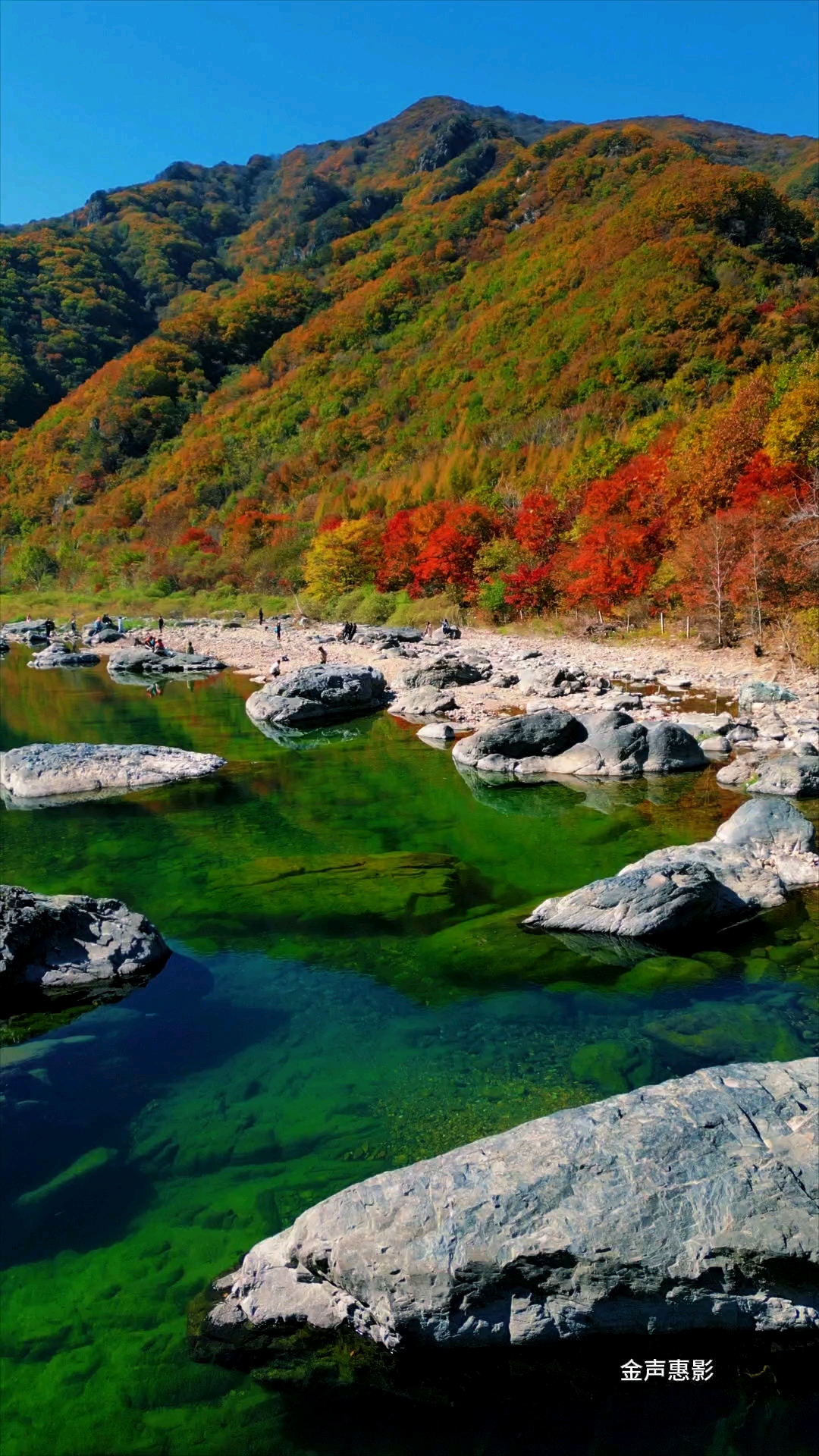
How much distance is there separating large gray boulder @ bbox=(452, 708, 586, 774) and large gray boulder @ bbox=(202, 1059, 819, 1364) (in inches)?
451

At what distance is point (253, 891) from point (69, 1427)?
6.55 m

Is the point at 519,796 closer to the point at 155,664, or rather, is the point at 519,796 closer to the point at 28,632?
the point at 155,664

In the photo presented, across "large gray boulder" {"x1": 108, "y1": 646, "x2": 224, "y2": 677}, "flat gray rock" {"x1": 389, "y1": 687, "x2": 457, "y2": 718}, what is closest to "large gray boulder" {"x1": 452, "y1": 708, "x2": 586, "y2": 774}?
"flat gray rock" {"x1": 389, "y1": 687, "x2": 457, "y2": 718}

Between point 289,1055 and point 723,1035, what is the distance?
12.2ft

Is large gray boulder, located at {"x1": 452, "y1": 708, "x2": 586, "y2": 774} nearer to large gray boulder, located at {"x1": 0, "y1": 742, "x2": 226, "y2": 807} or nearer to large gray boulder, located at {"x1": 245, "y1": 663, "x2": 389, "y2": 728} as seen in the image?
large gray boulder, located at {"x1": 0, "y1": 742, "x2": 226, "y2": 807}

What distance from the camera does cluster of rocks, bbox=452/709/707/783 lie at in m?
14.6

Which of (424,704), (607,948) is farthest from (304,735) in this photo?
(607,948)

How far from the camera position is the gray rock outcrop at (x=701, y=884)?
27.3 feet

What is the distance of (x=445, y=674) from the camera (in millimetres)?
23922

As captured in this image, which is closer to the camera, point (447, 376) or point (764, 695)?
point (764, 695)

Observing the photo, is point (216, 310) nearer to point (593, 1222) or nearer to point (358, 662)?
point (358, 662)

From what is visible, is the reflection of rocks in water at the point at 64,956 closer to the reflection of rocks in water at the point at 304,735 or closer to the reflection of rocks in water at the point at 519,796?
the reflection of rocks in water at the point at 519,796

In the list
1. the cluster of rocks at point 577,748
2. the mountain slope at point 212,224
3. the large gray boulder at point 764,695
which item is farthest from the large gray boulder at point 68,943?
the mountain slope at point 212,224

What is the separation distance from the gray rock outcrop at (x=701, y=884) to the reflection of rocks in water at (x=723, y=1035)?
1.37 m
